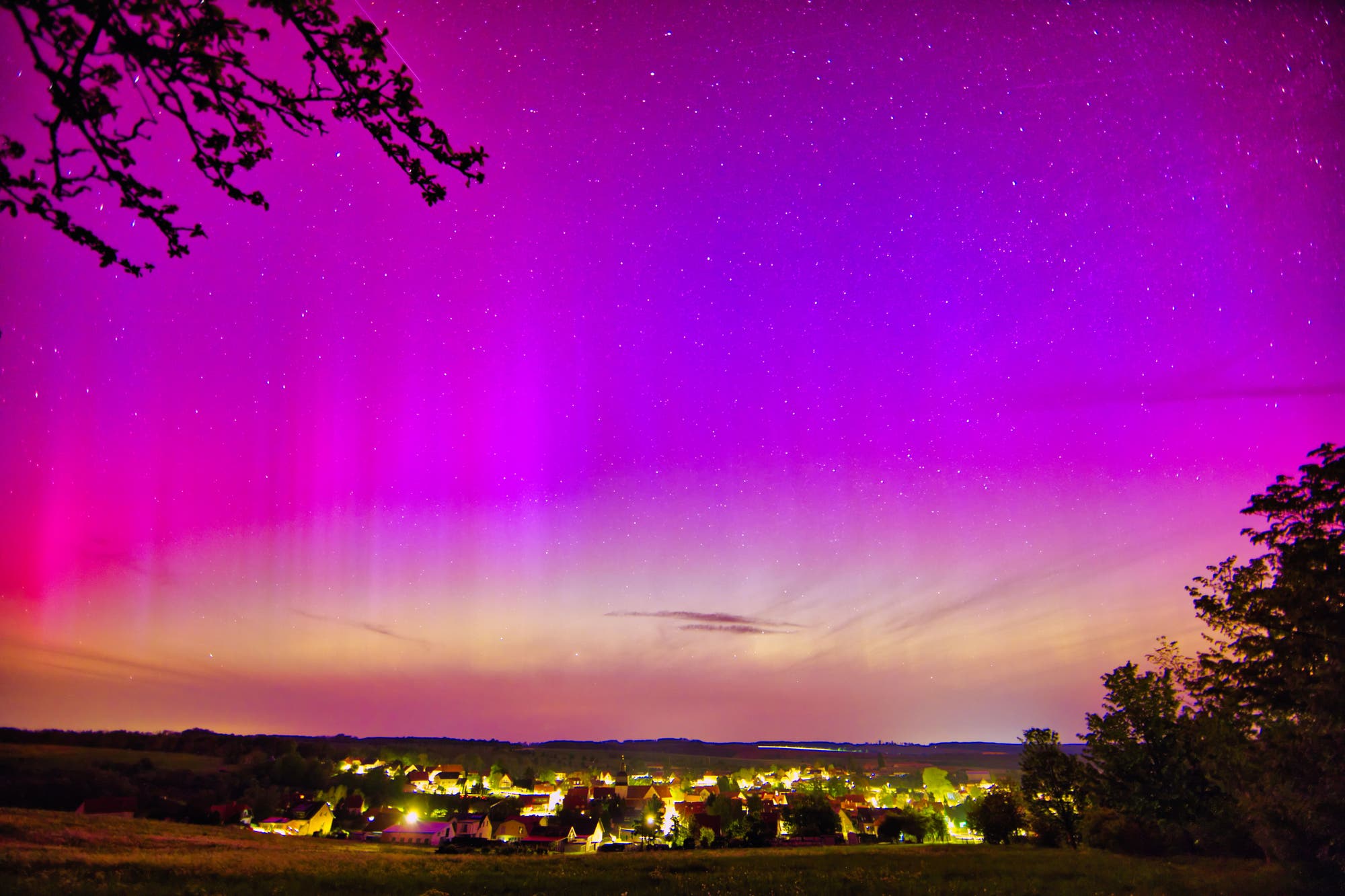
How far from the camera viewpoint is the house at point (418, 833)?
174 ft

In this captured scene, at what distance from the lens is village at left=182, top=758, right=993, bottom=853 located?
2014 inches

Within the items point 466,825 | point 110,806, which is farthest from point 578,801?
point 110,806

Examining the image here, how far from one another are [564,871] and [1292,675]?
2042 centimetres

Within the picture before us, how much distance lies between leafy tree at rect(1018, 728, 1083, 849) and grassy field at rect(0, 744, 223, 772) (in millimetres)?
81904

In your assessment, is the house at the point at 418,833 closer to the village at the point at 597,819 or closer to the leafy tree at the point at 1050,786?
the village at the point at 597,819

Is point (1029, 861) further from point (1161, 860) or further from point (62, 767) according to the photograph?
point (62, 767)

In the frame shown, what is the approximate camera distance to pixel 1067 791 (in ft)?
124

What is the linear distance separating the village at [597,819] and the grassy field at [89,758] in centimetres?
1781

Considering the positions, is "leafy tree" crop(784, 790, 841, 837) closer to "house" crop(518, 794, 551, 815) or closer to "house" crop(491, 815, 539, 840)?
"house" crop(491, 815, 539, 840)

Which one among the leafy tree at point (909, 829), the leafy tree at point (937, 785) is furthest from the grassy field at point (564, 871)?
the leafy tree at point (937, 785)

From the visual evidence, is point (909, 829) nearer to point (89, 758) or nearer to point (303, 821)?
point (303, 821)

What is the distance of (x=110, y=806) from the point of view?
5088 cm

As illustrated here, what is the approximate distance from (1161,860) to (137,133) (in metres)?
33.3

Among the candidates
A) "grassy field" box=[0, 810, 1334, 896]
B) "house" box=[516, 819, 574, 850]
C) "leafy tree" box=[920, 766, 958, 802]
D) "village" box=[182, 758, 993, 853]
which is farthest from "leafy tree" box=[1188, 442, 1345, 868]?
"leafy tree" box=[920, 766, 958, 802]
